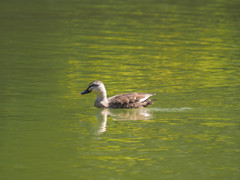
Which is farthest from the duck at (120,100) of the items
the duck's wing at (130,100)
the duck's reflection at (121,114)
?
the duck's reflection at (121,114)

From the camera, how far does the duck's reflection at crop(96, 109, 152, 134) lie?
13447 mm

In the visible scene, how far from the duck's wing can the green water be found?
0.16 meters

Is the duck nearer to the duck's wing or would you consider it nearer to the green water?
the duck's wing

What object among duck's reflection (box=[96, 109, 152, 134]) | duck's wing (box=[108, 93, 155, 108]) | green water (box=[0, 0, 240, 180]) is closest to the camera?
green water (box=[0, 0, 240, 180])

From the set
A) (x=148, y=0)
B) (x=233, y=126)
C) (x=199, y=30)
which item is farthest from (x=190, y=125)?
(x=148, y=0)

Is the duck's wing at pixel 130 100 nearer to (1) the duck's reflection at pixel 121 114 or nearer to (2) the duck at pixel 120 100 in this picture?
(2) the duck at pixel 120 100

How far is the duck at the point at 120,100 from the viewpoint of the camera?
14.3 meters

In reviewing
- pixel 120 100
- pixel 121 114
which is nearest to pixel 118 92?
pixel 120 100

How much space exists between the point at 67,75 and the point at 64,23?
12.1 meters

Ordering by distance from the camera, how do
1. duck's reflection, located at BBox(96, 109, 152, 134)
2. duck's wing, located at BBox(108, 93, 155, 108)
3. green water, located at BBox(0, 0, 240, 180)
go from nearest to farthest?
green water, located at BBox(0, 0, 240, 180)
duck's reflection, located at BBox(96, 109, 152, 134)
duck's wing, located at BBox(108, 93, 155, 108)

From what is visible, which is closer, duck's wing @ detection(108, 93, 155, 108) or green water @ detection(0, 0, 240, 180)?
green water @ detection(0, 0, 240, 180)

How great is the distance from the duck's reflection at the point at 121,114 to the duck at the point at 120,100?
12 centimetres

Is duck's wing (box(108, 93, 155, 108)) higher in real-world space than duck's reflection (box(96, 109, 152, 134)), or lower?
higher

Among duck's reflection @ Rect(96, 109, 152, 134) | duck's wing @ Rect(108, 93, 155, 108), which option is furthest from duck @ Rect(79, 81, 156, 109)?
duck's reflection @ Rect(96, 109, 152, 134)
